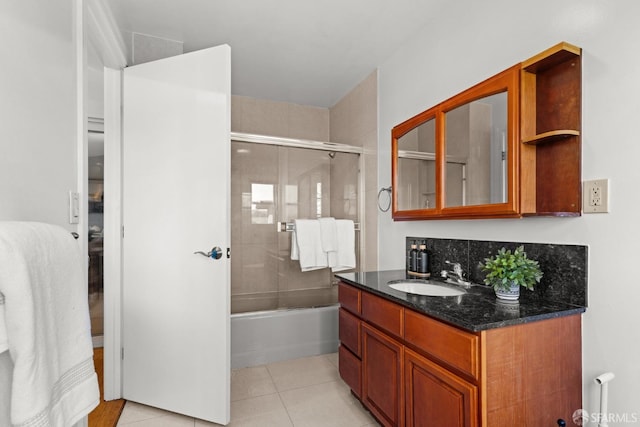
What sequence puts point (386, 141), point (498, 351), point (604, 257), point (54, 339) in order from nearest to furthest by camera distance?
point (54, 339) < point (498, 351) < point (604, 257) < point (386, 141)

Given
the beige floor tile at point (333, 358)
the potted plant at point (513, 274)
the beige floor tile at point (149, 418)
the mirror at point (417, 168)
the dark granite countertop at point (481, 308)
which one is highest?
the mirror at point (417, 168)

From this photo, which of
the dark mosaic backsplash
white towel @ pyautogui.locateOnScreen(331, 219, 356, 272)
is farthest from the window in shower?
the dark mosaic backsplash

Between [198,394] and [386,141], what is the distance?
2196 mm

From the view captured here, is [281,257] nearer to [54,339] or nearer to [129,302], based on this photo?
[129,302]

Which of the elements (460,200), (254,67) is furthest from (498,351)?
(254,67)

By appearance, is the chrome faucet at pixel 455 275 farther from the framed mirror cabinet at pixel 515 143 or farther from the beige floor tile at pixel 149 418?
the beige floor tile at pixel 149 418

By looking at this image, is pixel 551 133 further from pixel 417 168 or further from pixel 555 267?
pixel 417 168

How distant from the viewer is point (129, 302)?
79.3 inches

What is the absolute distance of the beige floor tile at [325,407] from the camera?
1847mm

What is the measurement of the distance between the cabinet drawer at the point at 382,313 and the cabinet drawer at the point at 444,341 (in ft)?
0.20

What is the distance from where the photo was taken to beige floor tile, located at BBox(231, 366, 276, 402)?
7.10 ft

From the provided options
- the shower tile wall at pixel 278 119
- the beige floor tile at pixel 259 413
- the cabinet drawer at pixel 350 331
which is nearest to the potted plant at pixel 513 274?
the cabinet drawer at pixel 350 331

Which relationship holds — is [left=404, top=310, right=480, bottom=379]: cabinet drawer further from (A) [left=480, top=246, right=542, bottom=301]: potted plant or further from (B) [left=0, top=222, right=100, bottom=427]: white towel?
(B) [left=0, top=222, right=100, bottom=427]: white towel

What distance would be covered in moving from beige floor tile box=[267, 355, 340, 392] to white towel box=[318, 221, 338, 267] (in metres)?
0.81
